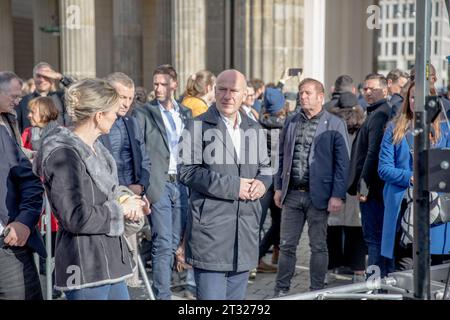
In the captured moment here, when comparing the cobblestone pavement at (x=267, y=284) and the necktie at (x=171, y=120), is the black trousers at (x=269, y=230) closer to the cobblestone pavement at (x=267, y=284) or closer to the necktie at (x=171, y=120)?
the cobblestone pavement at (x=267, y=284)

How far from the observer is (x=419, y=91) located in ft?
9.36

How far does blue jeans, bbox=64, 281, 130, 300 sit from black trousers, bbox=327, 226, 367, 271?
14.3 ft

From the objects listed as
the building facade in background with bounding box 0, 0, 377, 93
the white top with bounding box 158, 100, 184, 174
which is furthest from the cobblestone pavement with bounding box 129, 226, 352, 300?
the building facade in background with bounding box 0, 0, 377, 93

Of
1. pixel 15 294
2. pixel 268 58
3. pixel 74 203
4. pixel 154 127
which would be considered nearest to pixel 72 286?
pixel 74 203

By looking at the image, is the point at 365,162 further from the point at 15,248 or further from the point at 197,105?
the point at 15,248

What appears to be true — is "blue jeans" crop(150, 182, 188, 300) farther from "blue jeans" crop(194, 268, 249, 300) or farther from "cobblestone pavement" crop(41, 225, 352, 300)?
"blue jeans" crop(194, 268, 249, 300)

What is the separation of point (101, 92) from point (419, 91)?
1740 millimetres

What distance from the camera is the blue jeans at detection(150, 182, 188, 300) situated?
6.52m

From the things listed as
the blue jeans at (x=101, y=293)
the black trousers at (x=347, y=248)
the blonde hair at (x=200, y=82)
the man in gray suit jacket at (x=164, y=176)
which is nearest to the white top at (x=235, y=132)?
the blue jeans at (x=101, y=293)

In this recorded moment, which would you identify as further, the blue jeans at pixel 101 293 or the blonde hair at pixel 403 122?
the blonde hair at pixel 403 122

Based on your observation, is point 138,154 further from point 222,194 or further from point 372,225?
point 372,225

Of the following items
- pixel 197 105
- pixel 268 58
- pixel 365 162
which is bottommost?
pixel 365 162

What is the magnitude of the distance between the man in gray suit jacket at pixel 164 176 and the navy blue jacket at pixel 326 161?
1075 mm

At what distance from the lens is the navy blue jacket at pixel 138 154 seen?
635 centimetres
